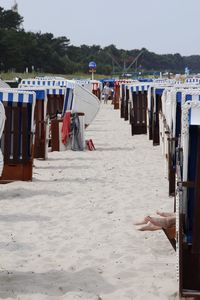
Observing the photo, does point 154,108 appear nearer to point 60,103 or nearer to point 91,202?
point 60,103

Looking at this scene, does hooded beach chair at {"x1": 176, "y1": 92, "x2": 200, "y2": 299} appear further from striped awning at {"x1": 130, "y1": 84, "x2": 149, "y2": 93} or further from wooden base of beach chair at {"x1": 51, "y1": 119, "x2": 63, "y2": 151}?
striped awning at {"x1": 130, "y1": 84, "x2": 149, "y2": 93}

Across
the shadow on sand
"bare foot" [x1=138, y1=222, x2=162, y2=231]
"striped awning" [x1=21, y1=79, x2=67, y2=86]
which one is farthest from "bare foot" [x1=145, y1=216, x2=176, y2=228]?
"striped awning" [x1=21, y1=79, x2=67, y2=86]

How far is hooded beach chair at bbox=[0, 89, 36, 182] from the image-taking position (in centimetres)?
986

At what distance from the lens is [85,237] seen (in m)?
6.81

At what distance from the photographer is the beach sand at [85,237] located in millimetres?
5223

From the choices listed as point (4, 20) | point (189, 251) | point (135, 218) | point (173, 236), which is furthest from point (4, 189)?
point (4, 20)

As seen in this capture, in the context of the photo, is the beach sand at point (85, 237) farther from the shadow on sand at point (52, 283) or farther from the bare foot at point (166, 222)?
the bare foot at point (166, 222)

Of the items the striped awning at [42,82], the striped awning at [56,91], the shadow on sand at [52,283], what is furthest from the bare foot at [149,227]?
the striped awning at [42,82]

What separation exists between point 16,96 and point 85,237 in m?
3.61

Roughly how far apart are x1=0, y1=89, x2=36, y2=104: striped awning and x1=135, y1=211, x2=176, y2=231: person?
3.31m

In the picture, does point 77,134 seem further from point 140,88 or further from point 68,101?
point 140,88

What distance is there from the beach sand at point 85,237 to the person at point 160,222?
0.26 ft

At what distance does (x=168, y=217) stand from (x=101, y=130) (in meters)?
16.3

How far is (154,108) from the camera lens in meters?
15.9
